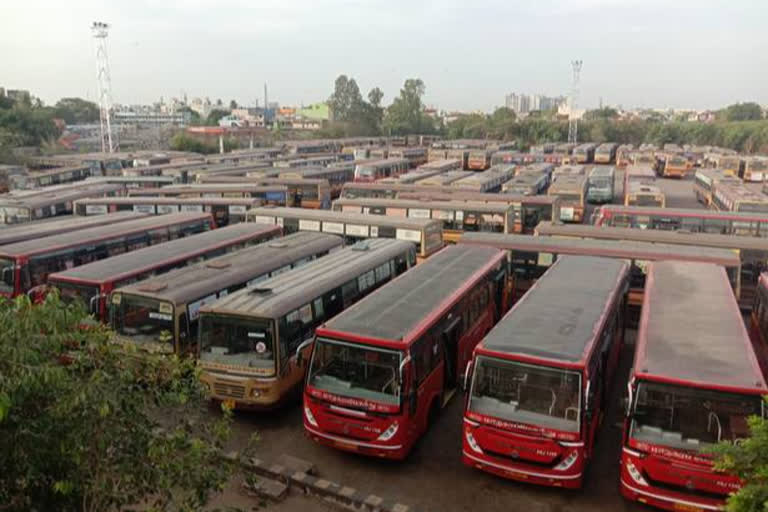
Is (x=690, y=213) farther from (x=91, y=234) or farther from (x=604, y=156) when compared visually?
(x=604, y=156)

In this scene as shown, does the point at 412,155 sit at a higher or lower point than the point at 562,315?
higher

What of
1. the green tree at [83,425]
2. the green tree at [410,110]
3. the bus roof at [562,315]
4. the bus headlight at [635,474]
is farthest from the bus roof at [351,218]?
the green tree at [410,110]

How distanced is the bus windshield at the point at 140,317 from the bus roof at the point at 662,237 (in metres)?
11.2

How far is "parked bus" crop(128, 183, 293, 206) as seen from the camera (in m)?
25.5

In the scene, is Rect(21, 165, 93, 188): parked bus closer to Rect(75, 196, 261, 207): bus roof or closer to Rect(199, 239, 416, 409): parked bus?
Rect(75, 196, 261, 207): bus roof

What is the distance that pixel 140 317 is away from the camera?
9.73m

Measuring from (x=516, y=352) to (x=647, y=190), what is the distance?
73.4 ft

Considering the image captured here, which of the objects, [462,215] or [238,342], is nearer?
[238,342]

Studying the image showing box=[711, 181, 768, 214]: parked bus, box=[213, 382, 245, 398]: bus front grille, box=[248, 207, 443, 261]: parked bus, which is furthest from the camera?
box=[711, 181, 768, 214]: parked bus

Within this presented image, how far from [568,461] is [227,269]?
7.48 meters

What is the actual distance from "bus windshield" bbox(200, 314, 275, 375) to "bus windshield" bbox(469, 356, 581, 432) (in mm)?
3317

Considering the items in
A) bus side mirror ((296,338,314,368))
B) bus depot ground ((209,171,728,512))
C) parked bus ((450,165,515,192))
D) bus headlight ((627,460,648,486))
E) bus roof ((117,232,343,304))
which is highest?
parked bus ((450,165,515,192))

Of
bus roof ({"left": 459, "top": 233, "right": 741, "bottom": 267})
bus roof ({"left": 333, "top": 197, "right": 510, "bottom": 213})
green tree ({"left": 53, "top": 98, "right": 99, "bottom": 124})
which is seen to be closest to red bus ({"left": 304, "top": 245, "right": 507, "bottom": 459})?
bus roof ({"left": 459, "top": 233, "right": 741, "bottom": 267})

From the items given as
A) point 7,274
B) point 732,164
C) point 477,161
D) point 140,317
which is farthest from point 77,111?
point 140,317
